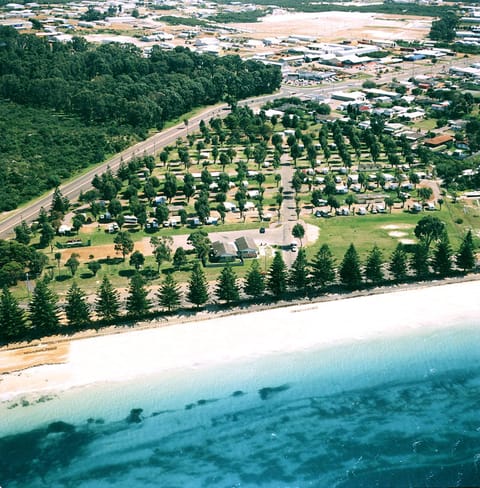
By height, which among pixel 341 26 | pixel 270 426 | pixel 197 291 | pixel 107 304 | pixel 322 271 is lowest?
pixel 270 426

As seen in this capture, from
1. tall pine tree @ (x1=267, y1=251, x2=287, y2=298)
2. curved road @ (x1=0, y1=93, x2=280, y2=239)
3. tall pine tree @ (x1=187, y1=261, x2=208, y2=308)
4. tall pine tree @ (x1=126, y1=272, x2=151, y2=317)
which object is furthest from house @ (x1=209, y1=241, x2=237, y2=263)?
curved road @ (x1=0, y1=93, x2=280, y2=239)

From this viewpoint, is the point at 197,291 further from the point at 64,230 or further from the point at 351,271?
the point at 64,230

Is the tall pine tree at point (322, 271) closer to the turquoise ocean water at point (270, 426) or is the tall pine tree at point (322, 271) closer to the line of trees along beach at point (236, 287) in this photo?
the line of trees along beach at point (236, 287)

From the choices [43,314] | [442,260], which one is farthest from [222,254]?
[442,260]

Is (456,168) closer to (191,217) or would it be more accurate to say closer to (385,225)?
(385,225)

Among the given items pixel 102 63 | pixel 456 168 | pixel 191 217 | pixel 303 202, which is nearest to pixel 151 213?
pixel 191 217

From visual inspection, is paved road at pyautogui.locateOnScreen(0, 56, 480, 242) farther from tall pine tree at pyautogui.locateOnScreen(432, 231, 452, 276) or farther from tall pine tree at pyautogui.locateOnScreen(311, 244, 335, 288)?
tall pine tree at pyautogui.locateOnScreen(432, 231, 452, 276)

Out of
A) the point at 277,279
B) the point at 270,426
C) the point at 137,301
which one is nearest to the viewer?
the point at 270,426
